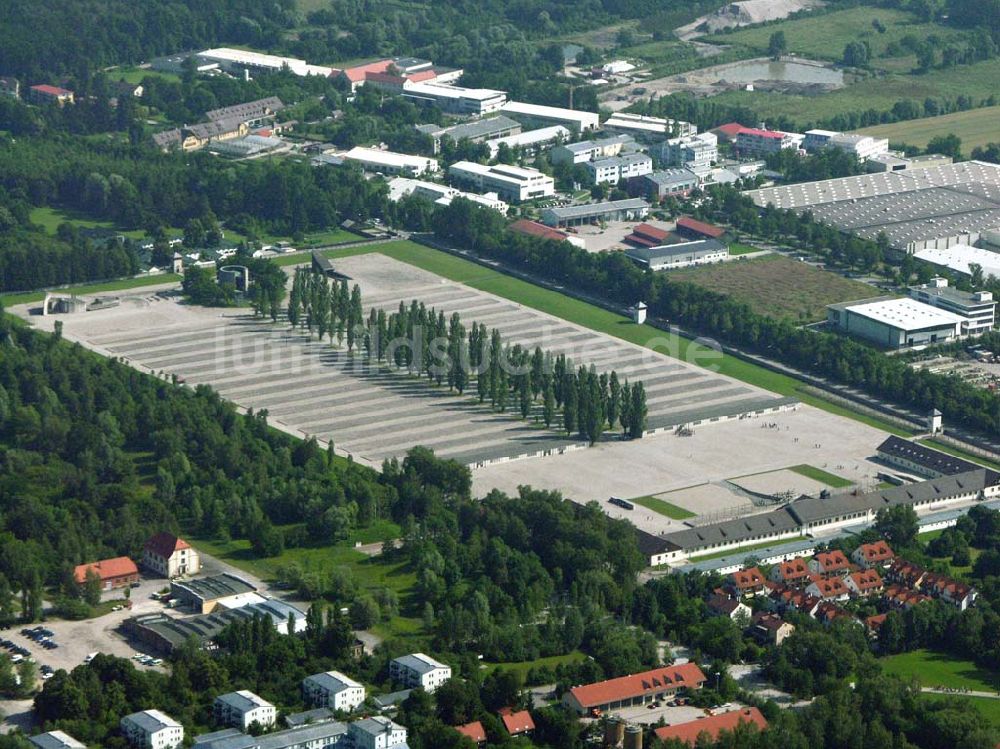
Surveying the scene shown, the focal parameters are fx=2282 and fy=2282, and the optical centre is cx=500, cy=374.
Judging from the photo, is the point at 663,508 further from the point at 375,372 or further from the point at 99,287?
the point at 99,287

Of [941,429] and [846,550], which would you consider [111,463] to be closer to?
[846,550]

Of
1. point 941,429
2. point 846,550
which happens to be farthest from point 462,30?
point 846,550

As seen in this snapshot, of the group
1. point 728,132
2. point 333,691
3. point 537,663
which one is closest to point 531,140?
point 728,132

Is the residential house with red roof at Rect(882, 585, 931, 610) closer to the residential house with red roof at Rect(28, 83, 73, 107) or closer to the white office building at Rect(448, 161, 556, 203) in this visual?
the white office building at Rect(448, 161, 556, 203)

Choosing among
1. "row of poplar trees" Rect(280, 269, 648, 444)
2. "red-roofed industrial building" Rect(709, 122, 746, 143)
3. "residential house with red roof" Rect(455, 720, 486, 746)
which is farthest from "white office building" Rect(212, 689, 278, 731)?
"red-roofed industrial building" Rect(709, 122, 746, 143)

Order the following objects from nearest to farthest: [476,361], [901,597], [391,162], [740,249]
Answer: [901,597] < [476,361] < [740,249] < [391,162]

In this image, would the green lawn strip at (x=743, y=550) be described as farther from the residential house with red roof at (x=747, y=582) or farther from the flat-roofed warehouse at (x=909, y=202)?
the flat-roofed warehouse at (x=909, y=202)
